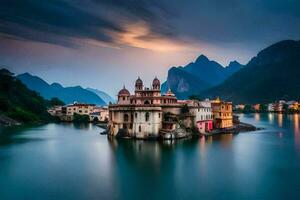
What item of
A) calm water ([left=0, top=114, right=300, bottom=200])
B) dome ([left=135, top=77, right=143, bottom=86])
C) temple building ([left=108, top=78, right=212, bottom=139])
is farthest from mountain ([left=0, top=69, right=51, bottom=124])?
dome ([left=135, top=77, right=143, bottom=86])

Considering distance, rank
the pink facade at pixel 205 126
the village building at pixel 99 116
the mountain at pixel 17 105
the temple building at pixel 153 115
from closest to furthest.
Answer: the temple building at pixel 153 115 → the pink facade at pixel 205 126 → the mountain at pixel 17 105 → the village building at pixel 99 116

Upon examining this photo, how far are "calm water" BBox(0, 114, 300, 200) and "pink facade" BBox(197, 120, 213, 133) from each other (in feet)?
16.9

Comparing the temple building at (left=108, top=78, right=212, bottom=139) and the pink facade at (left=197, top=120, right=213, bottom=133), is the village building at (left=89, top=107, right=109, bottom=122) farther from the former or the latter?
the pink facade at (left=197, top=120, right=213, bottom=133)

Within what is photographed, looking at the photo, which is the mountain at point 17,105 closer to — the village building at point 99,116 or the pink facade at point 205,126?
the village building at point 99,116

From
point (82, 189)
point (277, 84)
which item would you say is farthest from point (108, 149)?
point (277, 84)

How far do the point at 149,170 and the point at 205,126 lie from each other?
2096cm

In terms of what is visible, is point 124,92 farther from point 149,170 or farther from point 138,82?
point 149,170

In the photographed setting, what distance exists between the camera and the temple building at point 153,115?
36.2 meters

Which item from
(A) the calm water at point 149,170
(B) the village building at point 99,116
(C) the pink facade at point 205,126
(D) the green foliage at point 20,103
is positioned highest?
(D) the green foliage at point 20,103

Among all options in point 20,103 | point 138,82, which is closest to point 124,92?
point 138,82

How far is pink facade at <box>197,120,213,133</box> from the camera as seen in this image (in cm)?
4153

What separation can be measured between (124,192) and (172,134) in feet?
60.4

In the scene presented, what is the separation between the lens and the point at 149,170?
915 inches

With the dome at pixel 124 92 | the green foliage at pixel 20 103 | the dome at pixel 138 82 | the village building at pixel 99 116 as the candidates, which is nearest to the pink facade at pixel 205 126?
the dome at pixel 138 82
